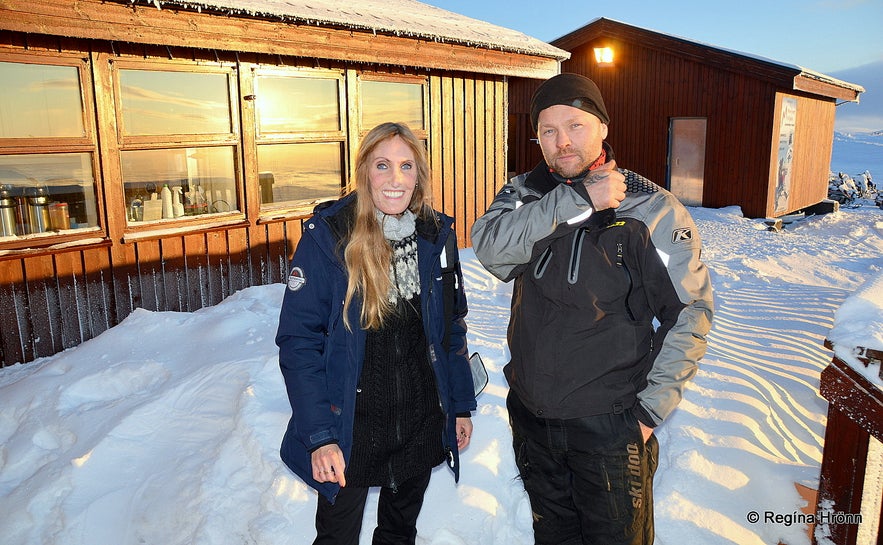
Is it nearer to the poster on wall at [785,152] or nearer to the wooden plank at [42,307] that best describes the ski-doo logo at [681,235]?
the wooden plank at [42,307]

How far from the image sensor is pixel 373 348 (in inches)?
95.9

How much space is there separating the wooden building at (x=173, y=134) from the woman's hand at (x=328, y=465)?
13.5ft

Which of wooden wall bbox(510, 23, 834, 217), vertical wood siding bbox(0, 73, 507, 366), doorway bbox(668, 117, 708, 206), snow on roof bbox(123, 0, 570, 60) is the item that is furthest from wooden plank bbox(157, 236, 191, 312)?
doorway bbox(668, 117, 708, 206)

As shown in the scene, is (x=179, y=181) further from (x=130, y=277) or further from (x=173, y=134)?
(x=130, y=277)

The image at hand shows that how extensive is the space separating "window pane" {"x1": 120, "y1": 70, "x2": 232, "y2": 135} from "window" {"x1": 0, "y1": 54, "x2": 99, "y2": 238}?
1.35 ft

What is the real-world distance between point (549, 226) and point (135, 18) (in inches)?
184

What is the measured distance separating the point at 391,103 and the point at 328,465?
20.5ft

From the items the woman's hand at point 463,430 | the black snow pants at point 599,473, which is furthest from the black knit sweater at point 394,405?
the black snow pants at point 599,473

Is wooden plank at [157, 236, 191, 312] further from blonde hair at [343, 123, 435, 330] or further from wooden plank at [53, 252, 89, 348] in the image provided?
blonde hair at [343, 123, 435, 330]

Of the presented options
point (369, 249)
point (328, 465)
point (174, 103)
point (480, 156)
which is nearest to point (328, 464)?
point (328, 465)

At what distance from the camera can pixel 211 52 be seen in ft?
19.6

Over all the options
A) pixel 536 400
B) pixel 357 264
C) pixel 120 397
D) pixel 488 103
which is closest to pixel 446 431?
pixel 536 400

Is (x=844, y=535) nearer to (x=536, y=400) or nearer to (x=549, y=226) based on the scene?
(x=536, y=400)

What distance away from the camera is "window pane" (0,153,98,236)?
5035mm
